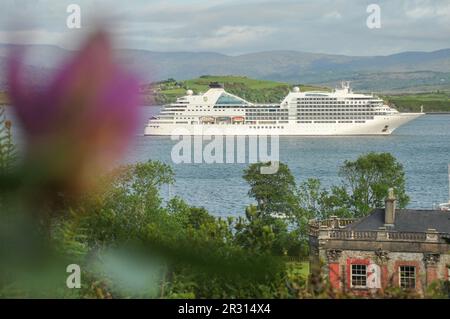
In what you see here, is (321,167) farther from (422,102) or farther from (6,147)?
(422,102)

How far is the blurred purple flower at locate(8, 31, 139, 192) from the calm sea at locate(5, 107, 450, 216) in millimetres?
18990

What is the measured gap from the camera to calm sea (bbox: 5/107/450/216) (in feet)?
155

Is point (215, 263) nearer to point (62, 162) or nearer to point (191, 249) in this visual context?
point (191, 249)

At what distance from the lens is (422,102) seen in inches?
6033

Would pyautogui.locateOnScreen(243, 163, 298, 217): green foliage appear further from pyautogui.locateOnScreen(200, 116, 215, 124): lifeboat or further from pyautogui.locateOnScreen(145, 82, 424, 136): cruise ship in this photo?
pyautogui.locateOnScreen(200, 116, 215, 124): lifeboat

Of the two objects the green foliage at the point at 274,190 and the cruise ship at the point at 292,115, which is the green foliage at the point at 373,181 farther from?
the cruise ship at the point at 292,115

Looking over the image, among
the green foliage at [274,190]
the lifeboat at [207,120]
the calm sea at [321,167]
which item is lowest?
the calm sea at [321,167]

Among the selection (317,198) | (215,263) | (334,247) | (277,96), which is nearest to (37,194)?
(215,263)

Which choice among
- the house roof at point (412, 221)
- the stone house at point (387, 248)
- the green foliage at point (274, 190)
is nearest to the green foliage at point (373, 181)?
the green foliage at point (274, 190)

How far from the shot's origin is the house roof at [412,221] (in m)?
22.8

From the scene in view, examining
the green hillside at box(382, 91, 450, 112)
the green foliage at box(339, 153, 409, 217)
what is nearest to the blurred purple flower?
the green foliage at box(339, 153, 409, 217)

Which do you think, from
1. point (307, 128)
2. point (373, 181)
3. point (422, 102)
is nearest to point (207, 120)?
point (307, 128)

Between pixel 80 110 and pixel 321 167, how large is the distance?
6946cm

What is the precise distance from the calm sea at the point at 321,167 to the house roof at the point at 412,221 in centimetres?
560
